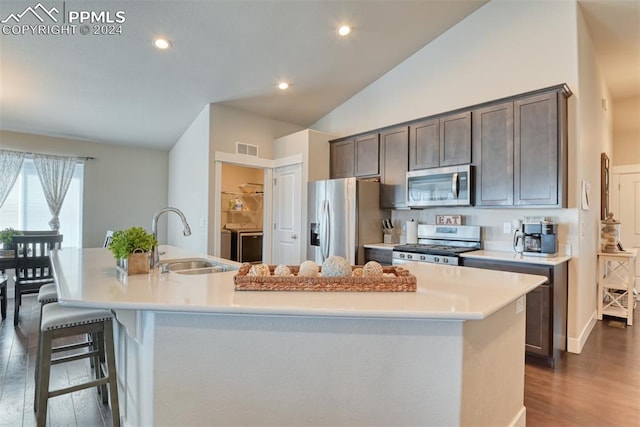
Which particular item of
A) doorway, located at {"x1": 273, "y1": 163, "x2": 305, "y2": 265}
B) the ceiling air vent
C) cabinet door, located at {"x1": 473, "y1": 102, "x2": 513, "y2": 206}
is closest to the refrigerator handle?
doorway, located at {"x1": 273, "y1": 163, "x2": 305, "y2": 265}

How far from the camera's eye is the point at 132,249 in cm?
186

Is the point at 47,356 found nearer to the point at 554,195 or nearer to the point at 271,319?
the point at 271,319

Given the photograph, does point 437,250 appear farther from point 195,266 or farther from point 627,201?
point 627,201

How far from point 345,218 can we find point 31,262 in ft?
12.2

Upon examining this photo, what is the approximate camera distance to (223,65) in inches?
143

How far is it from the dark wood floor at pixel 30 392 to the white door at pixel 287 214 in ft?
8.87

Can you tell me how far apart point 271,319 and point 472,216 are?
3.10 m

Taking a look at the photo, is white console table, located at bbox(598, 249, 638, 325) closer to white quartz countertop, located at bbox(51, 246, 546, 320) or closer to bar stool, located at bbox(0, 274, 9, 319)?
white quartz countertop, located at bbox(51, 246, 546, 320)

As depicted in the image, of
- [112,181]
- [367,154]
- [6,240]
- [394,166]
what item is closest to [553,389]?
[394,166]

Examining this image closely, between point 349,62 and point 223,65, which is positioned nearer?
point 223,65

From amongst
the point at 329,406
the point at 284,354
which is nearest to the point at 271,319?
the point at 284,354

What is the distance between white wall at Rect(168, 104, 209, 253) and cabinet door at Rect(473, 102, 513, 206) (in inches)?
130

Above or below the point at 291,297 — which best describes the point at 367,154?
above

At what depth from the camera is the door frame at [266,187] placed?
4414 mm
